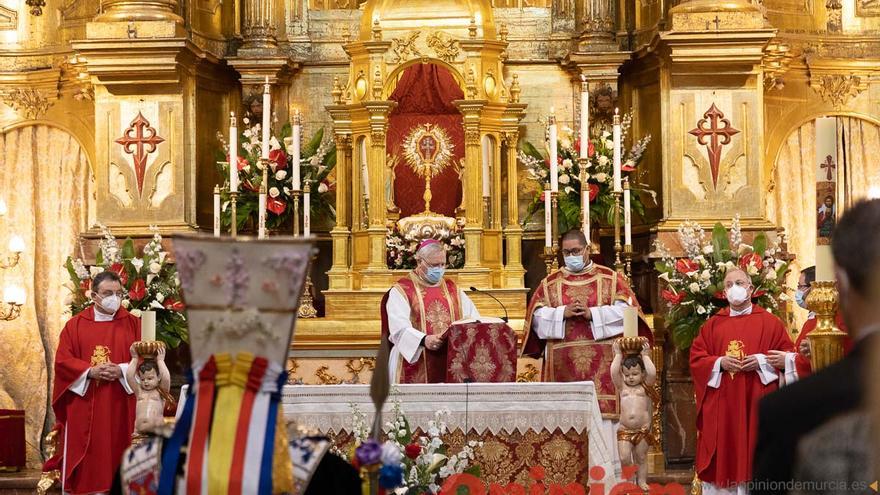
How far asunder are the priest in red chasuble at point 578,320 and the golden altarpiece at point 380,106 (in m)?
1.27

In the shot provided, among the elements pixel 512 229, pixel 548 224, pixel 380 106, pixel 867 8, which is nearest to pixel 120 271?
pixel 380 106

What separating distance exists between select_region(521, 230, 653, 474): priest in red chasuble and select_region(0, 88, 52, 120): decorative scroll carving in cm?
553

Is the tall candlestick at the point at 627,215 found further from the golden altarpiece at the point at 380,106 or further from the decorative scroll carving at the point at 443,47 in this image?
the decorative scroll carving at the point at 443,47

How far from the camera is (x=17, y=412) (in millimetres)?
12969

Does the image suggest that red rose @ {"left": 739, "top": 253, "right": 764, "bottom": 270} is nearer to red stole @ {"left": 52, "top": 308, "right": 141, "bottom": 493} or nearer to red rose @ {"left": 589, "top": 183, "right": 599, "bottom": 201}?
red rose @ {"left": 589, "top": 183, "right": 599, "bottom": 201}

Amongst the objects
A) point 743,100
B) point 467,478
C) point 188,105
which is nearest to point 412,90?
point 188,105

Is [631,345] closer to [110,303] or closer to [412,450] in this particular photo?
[412,450]

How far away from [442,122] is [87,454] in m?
4.18

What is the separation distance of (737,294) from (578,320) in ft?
3.66

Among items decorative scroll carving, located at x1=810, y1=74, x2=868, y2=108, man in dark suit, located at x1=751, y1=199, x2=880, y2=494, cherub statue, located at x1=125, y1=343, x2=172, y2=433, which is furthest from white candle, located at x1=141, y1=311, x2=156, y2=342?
man in dark suit, located at x1=751, y1=199, x2=880, y2=494

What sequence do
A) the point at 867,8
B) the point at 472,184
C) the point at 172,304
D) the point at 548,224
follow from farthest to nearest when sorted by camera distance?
1. the point at 867,8
2. the point at 472,184
3. the point at 172,304
4. the point at 548,224

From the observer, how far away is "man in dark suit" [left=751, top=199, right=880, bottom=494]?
3305 mm

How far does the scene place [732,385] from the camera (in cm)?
1066

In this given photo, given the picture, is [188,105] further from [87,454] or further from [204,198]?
[87,454]
